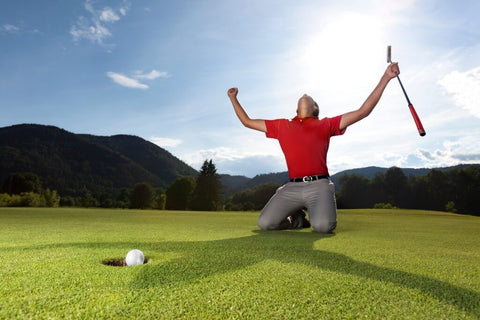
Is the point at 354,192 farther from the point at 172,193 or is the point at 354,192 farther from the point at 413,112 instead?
the point at 413,112

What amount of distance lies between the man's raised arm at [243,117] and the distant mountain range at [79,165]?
390 feet

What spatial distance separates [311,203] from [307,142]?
1.12 metres

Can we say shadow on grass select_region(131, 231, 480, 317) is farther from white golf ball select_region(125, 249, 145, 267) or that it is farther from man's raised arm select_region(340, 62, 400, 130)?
man's raised arm select_region(340, 62, 400, 130)

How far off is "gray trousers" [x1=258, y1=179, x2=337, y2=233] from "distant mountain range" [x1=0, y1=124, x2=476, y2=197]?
11913 cm

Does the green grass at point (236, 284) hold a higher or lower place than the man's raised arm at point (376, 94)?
lower

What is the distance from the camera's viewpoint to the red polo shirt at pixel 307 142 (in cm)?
621

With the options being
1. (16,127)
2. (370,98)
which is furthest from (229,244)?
(16,127)

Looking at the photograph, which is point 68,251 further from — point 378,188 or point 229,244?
point 378,188

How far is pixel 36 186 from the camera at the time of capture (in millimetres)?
76562

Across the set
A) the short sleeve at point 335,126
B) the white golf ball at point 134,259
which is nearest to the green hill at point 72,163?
Answer: the short sleeve at point 335,126

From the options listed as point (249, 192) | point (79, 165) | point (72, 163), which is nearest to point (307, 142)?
point (249, 192)

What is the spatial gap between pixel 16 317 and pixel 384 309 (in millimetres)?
2250

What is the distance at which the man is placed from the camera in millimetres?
6223

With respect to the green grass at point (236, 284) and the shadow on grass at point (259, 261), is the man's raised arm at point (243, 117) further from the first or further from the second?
the green grass at point (236, 284)
